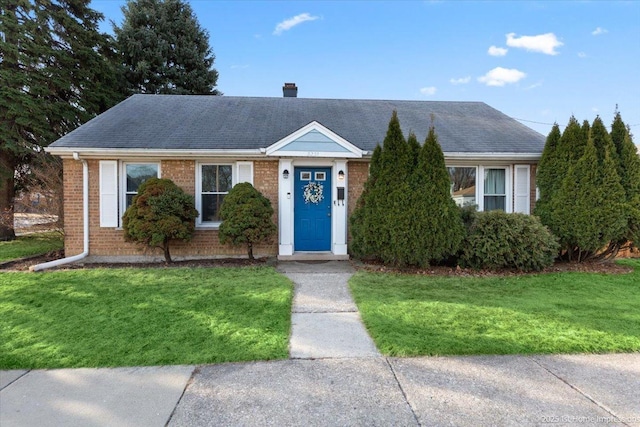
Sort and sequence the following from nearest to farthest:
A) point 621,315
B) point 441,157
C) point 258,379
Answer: point 258,379, point 621,315, point 441,157

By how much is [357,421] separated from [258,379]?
100cm

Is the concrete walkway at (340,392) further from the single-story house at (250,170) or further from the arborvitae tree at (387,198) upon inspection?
the single-story house at (250,170)

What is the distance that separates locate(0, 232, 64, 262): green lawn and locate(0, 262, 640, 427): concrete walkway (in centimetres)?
810

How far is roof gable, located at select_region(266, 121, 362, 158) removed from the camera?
8.36 meters

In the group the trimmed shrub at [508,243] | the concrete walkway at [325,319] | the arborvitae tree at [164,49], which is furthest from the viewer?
the arborvitae tree at [164,49]

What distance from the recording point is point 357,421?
2531 millimetres

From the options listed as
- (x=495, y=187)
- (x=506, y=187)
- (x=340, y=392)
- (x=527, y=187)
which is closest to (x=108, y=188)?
(x=340, y=392)

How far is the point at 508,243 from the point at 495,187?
9.16 ft

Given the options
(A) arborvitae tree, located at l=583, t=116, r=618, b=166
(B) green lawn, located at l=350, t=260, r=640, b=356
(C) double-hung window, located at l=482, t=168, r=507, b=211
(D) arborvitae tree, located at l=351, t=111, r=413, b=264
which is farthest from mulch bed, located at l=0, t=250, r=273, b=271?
(A) arborvitae tree, located at l=583, t=116, r=618, b=166

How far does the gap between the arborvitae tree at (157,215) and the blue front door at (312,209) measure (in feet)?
Result: 8.67

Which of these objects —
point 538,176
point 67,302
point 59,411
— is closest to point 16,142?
point 67,302

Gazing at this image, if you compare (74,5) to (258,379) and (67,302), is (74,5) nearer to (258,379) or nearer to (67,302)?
(67,302)

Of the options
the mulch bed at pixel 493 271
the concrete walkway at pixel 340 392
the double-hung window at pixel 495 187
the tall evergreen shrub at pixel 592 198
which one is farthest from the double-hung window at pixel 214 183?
the tall evergreen shrub at pixel 592 198

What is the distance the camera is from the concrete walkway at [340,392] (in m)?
2.58
